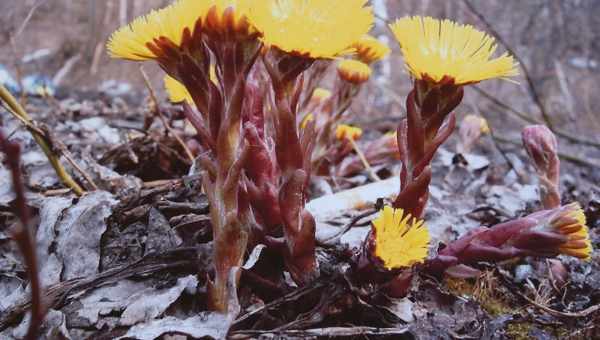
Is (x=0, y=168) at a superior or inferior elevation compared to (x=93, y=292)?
superior

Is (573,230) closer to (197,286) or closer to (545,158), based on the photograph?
(545,158)

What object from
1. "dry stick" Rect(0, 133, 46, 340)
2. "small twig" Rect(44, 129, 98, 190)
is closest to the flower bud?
"small twig" Rect(44, 129, 98, 190)

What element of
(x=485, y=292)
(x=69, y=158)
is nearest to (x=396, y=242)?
(x=485, y=292)

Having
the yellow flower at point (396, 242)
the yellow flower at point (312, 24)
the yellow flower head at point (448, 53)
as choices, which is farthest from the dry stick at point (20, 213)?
the yellow flower head at point (448, 53)

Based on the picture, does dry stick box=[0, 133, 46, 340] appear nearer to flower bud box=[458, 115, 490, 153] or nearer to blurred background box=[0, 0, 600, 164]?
flower bud box=[458, 115, 490, 153]

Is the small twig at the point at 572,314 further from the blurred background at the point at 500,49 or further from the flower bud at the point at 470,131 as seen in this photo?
the blurred background at the point at 500,49

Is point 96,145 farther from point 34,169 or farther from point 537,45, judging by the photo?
point 537,45

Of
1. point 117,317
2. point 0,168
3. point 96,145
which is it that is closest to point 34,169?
point 0,168
